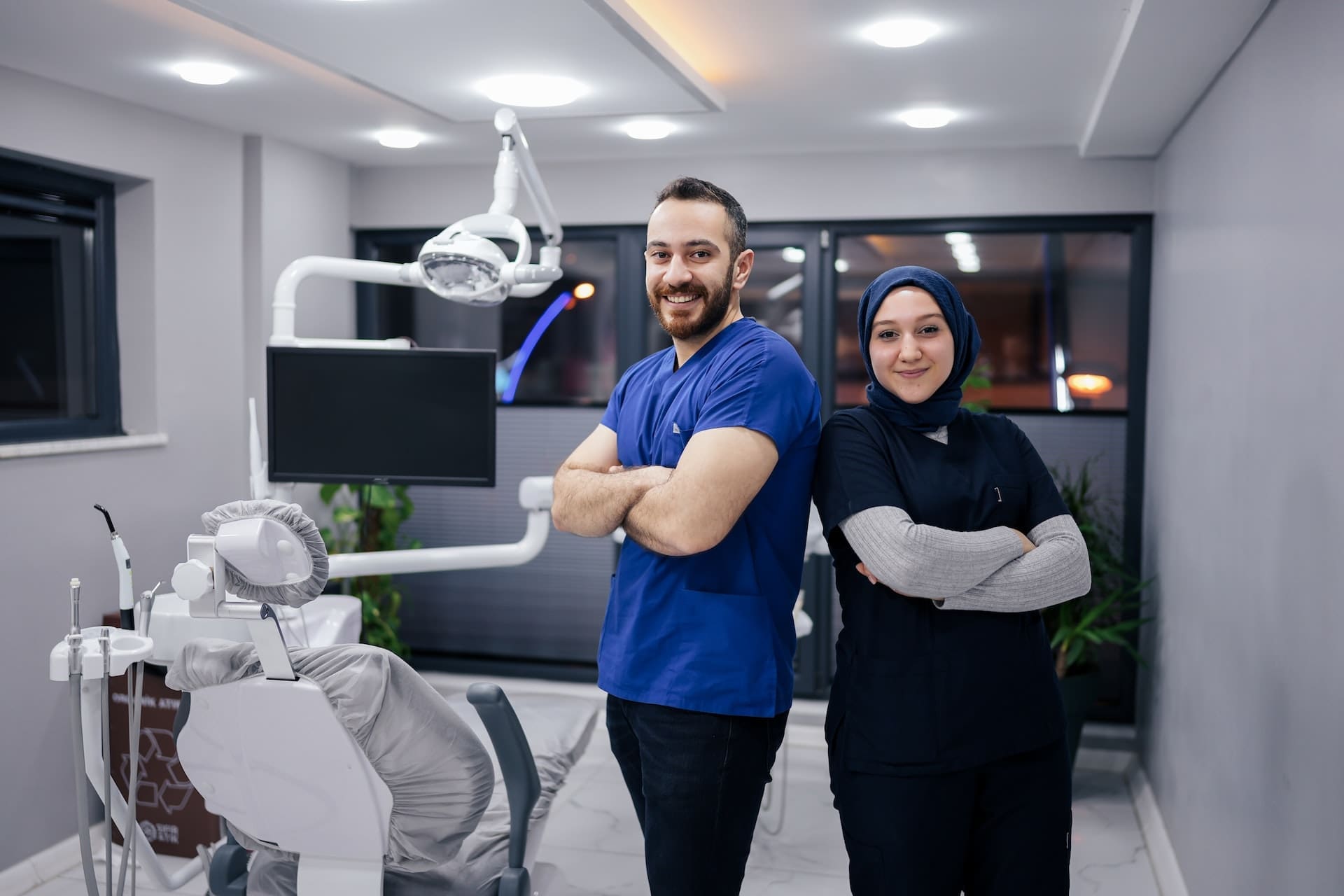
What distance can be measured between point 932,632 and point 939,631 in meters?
0.01

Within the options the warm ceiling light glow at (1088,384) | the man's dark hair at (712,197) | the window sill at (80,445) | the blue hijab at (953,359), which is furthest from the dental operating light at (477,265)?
the warm ceiling light glow at (1088,384)

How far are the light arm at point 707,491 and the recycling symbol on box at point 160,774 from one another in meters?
2.20

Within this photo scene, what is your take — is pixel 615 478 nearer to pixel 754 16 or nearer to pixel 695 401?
pixel 695 401

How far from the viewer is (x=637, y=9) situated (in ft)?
8.37

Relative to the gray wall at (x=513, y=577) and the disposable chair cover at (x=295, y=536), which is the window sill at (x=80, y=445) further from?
the disposable chair cover at (x=295, y=536)

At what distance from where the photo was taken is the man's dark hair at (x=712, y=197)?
1728 millimetres

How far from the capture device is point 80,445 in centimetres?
315

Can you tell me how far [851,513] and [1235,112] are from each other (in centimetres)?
152

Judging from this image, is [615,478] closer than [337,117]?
Yes

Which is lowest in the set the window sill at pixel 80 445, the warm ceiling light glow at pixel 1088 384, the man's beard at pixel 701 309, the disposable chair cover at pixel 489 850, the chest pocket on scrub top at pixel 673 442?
the disposable chair cover at pixel 489 850

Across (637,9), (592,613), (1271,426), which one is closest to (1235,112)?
(1271,426)

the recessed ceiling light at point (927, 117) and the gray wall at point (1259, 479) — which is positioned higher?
the recessed ceiling light at point (927, 117)

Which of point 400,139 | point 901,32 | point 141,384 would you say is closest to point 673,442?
point 901,32

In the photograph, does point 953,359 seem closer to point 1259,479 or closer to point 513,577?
point 1259,479
